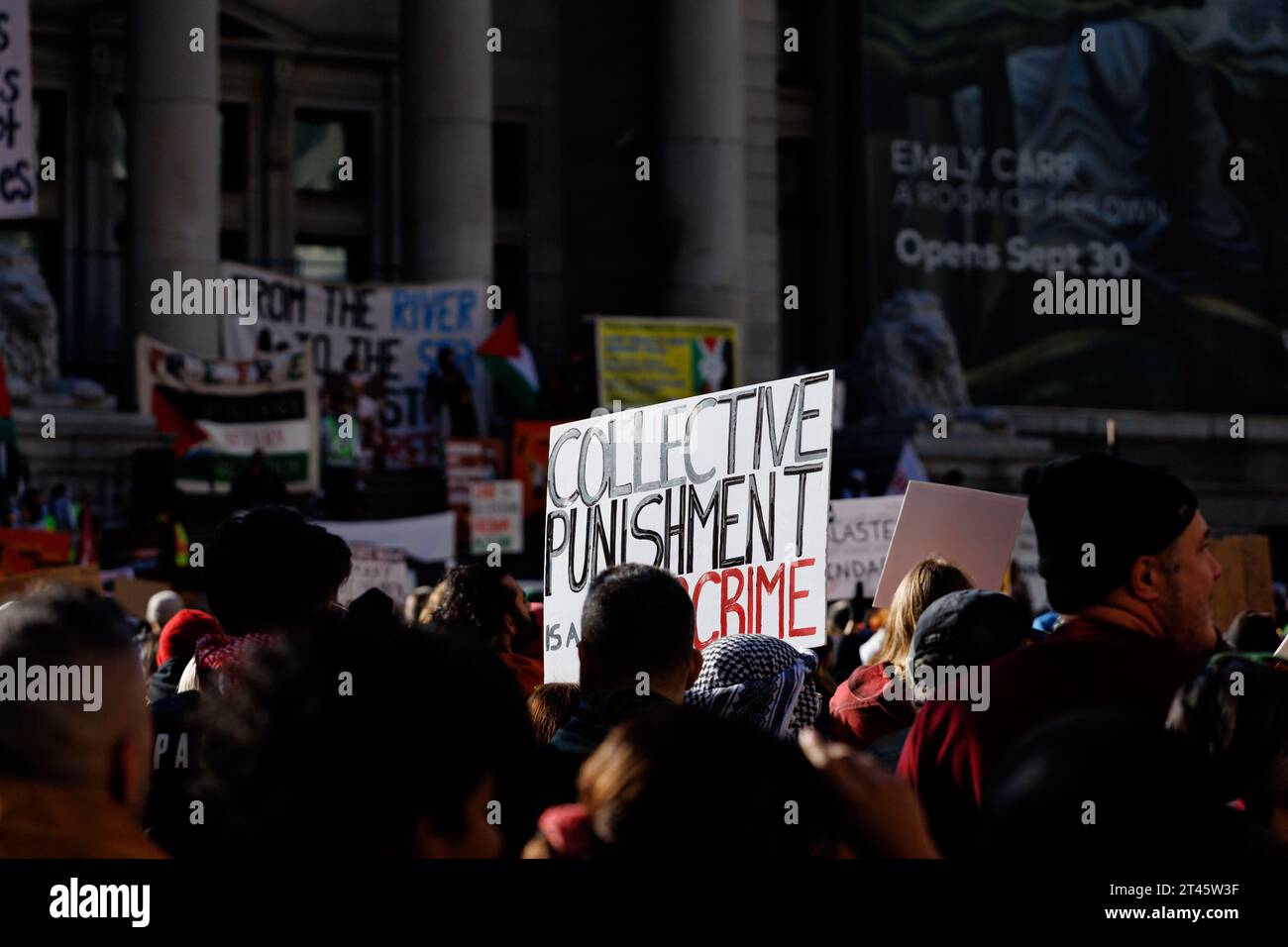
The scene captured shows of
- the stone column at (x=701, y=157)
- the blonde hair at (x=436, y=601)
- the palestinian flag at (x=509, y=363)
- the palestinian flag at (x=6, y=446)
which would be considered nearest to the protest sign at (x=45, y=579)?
the blonde hair at (x=436, y=601)

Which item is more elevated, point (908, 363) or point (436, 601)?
point (908, 363)

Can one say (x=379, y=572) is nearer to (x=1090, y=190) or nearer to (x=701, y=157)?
(x=701, y=157)

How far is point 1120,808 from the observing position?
2.52 meters

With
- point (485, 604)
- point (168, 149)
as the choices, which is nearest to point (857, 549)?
point (485, 604)

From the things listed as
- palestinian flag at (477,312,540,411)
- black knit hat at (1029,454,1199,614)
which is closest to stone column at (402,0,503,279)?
palestinian flag at (477,312,540,411)

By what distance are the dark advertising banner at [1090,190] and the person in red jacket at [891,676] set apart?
27.6m

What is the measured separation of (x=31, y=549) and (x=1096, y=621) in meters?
13.2

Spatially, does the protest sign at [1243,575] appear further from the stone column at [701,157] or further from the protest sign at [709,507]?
the stone column at [701,157]

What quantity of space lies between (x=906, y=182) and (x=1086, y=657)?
31.5 meters

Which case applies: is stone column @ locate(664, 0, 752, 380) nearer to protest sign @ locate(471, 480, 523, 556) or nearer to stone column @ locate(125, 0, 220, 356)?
stone column @ locate(125, 0, 220, 356)

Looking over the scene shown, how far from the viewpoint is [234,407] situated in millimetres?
24484

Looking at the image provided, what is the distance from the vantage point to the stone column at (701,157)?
3147 cm

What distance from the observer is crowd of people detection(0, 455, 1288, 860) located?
2648 mm
